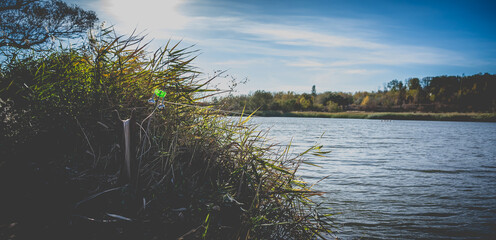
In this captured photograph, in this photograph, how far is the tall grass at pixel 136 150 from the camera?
2.62 meters

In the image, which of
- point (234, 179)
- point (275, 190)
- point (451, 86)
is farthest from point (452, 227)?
point (451, 86)

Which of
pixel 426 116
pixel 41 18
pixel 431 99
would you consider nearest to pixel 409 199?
pixel 41 18

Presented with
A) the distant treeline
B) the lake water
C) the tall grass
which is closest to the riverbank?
the distant treeline

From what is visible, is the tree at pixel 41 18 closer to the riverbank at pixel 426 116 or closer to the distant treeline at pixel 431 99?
the riverbank at pixel 426 116

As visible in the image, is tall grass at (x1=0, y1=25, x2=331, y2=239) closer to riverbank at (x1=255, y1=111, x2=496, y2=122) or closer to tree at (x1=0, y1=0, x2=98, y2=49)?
tree at (x1=0, y1=0, x2=98, y2=49)

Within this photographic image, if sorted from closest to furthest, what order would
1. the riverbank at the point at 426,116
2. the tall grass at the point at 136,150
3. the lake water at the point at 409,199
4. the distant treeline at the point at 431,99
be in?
the tall grass at the point at 136,150, the lake water at the point at 409,199, the riverbank at the point at 426,116, the distant treeline at the point at 431,99

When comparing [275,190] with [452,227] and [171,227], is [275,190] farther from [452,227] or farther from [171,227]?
[452,227]

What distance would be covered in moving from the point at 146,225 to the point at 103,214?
1.24 ft

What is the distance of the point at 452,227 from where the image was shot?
18.2 ft

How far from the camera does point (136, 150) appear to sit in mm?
2988

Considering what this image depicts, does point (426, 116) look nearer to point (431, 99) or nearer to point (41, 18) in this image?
point (431, 99)

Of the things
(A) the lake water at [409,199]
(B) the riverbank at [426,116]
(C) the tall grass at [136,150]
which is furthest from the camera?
(B) the riverbank at [426,116]

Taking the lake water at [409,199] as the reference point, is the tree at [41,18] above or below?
above

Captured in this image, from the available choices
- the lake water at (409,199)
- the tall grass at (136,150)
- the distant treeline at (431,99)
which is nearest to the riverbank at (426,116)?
the distant treeline at (431,99)
